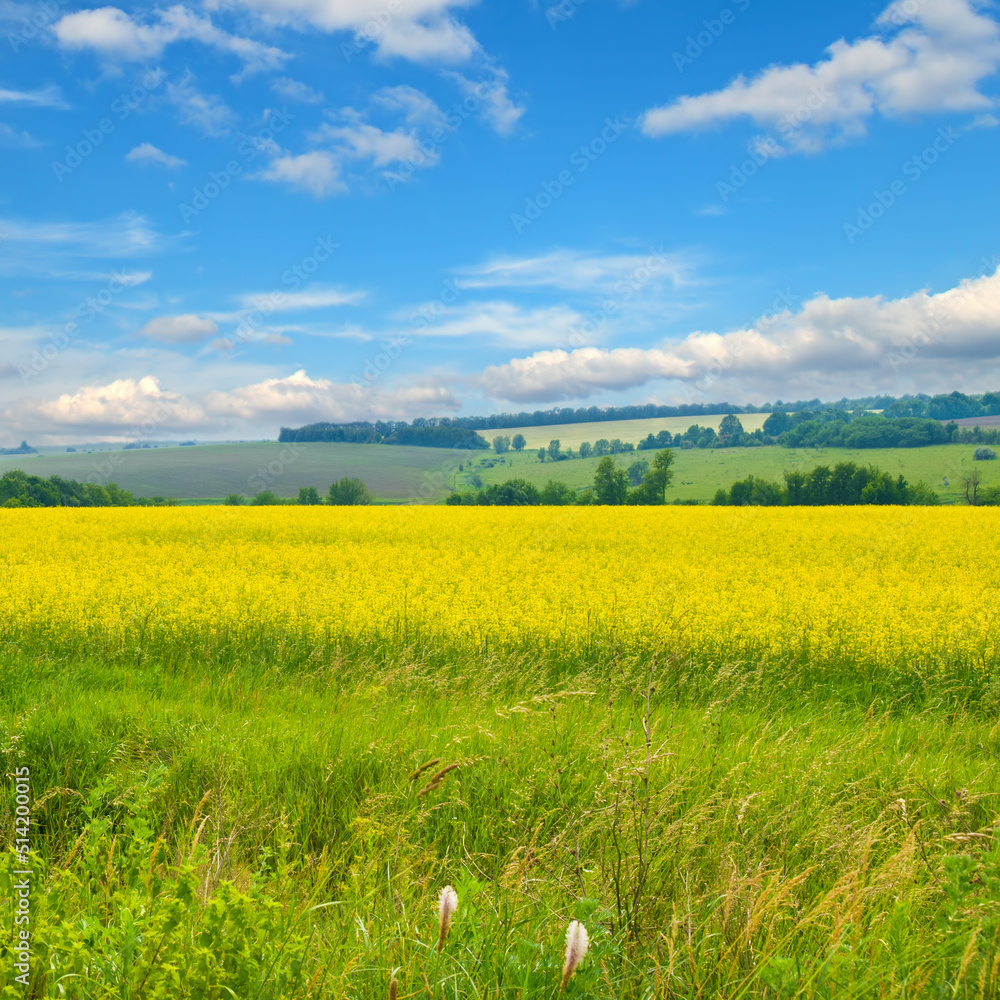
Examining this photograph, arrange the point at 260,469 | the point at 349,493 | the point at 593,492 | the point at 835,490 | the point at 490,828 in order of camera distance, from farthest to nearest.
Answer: the point at 260,469 < the point at 593,492 < the point at 349,493 < the point at 835,490 < the point at 490,828

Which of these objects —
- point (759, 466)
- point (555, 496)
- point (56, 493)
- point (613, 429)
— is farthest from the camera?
point (613, 429)

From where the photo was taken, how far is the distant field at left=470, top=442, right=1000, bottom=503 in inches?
3383

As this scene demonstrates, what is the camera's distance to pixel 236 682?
7.59 meters

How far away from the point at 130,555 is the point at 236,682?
12.9 metres

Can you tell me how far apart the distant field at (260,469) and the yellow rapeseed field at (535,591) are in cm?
5529

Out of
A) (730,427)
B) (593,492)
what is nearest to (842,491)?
(593,492)

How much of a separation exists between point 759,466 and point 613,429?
60465 millimetres

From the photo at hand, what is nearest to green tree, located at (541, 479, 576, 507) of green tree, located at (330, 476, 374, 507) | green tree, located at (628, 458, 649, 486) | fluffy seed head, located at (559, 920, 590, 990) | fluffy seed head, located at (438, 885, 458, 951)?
green tree, located at (330, 476, 374, 507)

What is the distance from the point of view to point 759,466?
10112 centimetres

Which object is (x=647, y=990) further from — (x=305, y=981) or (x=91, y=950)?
(x=91, y=950)

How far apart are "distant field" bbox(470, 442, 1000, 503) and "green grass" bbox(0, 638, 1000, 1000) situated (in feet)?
247

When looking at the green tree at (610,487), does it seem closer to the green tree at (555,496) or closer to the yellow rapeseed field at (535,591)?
the green tree at (555,496)

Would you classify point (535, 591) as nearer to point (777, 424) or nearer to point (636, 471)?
point (636, 471)

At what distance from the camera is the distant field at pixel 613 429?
147m
